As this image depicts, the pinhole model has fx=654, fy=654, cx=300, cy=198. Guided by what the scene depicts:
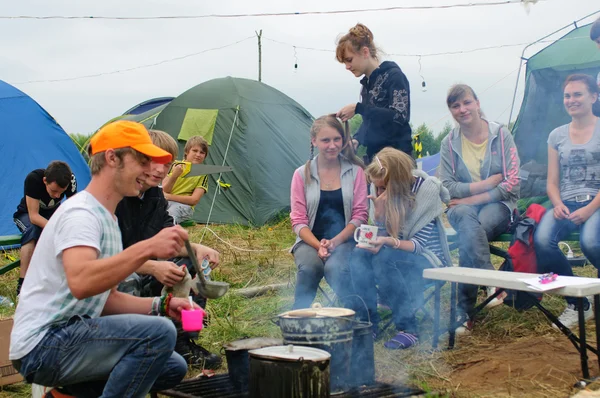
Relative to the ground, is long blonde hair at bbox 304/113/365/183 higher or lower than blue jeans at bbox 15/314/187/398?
higher

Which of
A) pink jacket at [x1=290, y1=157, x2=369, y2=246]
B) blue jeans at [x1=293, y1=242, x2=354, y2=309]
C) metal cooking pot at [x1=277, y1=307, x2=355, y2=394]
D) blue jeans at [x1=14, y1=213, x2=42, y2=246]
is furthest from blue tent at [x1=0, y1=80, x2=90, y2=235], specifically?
metal cooking pot at [x1=277, y1=307, x2=355, y2=394]

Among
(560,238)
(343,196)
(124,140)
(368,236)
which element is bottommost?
(560,238)

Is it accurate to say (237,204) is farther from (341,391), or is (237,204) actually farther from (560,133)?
(341,391)

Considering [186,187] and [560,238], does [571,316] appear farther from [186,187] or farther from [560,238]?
[186,187]

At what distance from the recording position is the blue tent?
7.96 metres

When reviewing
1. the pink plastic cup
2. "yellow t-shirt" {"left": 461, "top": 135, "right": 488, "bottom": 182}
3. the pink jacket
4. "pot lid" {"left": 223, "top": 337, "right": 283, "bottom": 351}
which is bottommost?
"pot lid" {"left": 223, "top": 337, "right": 283, "bottom": 351}

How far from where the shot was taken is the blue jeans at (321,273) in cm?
430

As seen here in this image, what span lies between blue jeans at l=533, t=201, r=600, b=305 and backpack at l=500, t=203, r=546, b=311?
0.07 metres

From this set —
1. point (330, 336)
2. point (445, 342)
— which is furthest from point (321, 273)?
point (330, 336)

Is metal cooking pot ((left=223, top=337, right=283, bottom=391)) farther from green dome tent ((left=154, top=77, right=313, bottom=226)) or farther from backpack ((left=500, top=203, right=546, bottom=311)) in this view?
green dome tent ((left=154, top=77, right=313, bottom=226))

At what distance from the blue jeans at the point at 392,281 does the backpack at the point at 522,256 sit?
0.75 meters

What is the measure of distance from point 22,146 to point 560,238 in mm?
6408

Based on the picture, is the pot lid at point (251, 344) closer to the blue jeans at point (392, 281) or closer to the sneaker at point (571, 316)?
the blue jeans at point (392, 281)

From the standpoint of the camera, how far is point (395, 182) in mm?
4266
